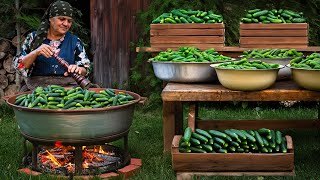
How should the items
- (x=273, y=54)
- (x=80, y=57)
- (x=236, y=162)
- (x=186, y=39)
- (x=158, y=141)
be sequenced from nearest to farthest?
(x=236, y=162) < (x=273, y=54) < (x=186, y=39) < (x=80, y=57) < (x=158, y=141)

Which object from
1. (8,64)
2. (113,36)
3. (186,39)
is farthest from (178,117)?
(8,64)

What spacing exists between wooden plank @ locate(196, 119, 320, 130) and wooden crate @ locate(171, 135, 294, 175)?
1.55 metres

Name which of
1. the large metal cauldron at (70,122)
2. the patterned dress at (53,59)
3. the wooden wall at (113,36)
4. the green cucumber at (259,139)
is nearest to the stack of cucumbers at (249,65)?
the green cucumber at (259,139)

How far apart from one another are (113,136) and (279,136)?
140 centimetres

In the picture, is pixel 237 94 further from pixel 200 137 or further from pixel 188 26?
pixel 188 26

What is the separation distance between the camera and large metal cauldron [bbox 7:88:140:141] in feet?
15.7

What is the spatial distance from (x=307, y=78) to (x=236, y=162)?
0.88m

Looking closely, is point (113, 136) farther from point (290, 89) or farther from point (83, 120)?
point (290, 89)

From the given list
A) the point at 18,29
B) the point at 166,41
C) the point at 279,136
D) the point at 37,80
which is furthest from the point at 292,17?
the point at 18,29

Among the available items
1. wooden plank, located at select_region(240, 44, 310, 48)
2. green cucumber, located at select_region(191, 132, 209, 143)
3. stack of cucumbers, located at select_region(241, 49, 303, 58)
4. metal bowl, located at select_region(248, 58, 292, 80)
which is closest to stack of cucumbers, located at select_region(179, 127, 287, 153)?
green cucumber, located at select_region(191, 132, 209, 143)

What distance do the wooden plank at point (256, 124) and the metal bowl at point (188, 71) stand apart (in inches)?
41.2

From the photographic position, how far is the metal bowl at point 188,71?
5199 millimetres

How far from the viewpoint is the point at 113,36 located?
9.57 meters

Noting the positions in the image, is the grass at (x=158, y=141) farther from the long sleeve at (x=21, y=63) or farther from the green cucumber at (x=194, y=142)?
the long sleeve at (x=21, y=63)
